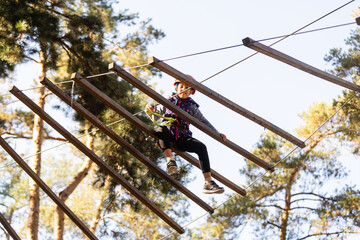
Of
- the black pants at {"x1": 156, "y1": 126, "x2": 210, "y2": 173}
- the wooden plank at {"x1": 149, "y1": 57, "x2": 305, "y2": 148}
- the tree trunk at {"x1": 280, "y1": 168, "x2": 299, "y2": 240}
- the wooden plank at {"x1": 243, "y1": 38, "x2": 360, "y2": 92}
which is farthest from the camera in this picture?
the tree trunk at {"x1": 280, "y1": 168, "x2": 299, "y2": 240}

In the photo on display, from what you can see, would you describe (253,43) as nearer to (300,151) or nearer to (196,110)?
(196,110)

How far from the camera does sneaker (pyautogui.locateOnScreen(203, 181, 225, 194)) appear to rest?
427 centimetres

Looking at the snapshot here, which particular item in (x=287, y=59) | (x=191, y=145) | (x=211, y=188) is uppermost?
(x=191, y=145)

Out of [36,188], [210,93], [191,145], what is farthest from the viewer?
[36,188]

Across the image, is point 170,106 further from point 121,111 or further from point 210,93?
point 121,111

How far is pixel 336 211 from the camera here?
11859mm

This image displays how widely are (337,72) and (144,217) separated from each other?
22.0ft

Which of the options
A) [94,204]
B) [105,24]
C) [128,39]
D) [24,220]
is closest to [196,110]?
[105,24]

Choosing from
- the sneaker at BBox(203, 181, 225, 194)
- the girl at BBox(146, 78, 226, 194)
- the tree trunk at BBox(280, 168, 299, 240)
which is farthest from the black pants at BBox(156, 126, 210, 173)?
the tree trunk at BBox(280, 168, 299, 240)

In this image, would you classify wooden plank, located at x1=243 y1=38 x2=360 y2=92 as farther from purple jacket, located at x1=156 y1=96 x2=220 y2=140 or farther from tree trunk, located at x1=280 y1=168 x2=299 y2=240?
tree trunk, located at x1=280 y1=168 x2=299 y2=240

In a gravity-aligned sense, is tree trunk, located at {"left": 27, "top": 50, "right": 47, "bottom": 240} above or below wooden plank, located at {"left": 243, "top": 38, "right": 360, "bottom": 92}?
above

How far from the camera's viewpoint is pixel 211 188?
14.1 feet

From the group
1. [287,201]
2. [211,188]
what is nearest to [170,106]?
[211,188]

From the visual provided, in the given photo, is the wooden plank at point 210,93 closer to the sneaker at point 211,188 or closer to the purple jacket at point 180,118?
the purple jacket at point 180,118
